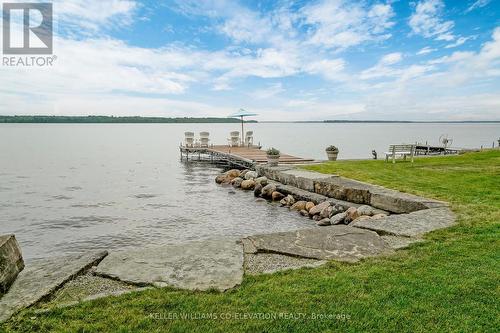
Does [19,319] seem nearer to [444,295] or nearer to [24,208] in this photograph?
[444,295]

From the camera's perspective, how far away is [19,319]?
2.65 m

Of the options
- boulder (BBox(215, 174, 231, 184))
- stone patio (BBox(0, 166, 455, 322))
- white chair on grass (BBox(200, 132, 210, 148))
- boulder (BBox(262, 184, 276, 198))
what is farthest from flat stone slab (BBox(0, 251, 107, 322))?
white chair on grass (BBox(200, 132, 210, 148))

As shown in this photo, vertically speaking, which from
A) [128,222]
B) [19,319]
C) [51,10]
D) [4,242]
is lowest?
[128,222]

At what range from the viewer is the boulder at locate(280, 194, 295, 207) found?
1178cm

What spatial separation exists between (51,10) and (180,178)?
1154 cm

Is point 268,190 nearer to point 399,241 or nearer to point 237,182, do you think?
point 237,182

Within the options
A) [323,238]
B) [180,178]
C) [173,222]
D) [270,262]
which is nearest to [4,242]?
[270,262]

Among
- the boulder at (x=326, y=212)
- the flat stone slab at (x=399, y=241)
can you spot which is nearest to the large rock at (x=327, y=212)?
the boulder at (x=326, y=212)

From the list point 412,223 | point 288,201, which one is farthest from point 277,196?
point 412,223

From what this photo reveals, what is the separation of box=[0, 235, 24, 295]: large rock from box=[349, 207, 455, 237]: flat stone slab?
445 centimetres

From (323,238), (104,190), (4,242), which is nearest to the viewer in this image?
(4,242)

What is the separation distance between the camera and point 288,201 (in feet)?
39.0

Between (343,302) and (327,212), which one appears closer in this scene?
(343,302)

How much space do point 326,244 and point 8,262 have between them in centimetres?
353
